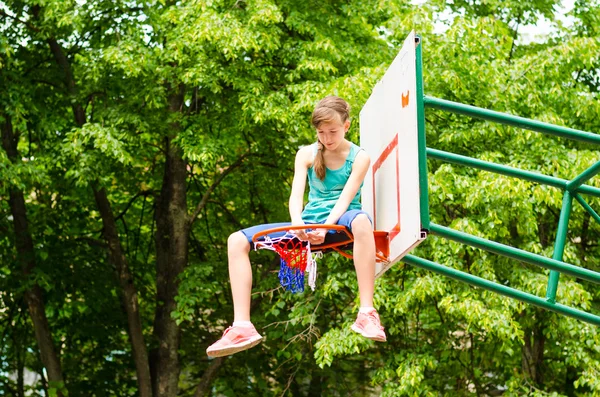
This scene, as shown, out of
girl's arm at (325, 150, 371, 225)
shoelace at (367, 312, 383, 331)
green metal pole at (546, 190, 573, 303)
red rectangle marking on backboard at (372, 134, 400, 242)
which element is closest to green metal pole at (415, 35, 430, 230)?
red rectangle marking on backboard at (372, 134, 400, 242)

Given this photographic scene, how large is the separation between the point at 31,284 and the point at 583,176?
9.15m

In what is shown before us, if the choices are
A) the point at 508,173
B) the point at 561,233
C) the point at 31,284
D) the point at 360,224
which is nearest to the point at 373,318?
the point at 360,224

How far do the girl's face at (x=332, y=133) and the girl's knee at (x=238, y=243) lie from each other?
0.56 meters

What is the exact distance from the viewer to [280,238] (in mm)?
4527

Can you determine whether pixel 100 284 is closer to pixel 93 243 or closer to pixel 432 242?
pixel 93 243

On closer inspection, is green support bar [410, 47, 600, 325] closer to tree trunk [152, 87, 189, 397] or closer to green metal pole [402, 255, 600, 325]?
green metal pole [402, 255, 600, 325]

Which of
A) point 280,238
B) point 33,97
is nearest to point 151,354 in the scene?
point 33,97

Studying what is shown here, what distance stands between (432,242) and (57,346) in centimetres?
634

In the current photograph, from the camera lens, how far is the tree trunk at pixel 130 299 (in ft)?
43.3

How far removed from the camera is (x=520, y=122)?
441cm

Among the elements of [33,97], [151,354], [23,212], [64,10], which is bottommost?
[151,354]

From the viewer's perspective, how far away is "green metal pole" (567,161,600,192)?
4.61 meters

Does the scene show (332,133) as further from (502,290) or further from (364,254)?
(502,290)

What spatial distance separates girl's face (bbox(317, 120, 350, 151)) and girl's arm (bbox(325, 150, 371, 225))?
125 mm
